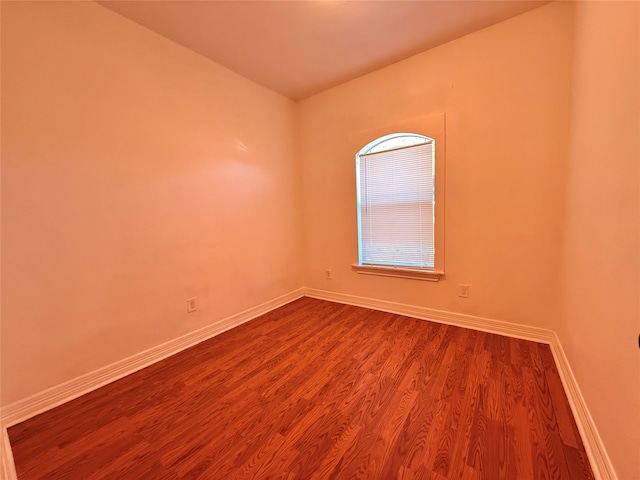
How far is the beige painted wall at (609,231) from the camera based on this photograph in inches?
35.1

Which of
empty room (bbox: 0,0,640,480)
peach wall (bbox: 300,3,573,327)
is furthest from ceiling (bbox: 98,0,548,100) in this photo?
peach wall (bbox: 300,3,573,327)

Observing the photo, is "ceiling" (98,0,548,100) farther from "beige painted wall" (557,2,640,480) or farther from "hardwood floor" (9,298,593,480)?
"hardwood floor" (9,298,593,480)

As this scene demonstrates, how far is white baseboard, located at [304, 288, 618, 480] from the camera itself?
3.57 ft

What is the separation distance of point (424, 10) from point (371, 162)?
135cm

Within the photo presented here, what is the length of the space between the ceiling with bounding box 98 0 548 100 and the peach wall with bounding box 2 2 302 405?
22 cm

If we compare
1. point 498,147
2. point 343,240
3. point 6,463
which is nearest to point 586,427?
point 498,147

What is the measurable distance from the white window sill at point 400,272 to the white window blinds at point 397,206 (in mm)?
68

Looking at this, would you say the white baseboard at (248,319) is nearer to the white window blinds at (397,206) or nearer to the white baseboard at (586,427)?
the white baseboard at (586,427)

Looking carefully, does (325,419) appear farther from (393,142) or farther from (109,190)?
(393,142)

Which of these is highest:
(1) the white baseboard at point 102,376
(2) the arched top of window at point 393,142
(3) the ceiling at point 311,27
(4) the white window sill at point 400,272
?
(3) the ceiling at point 311,27

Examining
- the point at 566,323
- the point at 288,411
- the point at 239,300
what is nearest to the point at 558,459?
the point at 566,323

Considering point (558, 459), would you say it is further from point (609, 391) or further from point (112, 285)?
point (112, 285)

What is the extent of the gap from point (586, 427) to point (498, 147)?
1987 millimetres

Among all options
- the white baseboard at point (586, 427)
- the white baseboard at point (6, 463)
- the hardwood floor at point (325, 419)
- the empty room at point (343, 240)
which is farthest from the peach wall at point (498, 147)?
the white baseboard at point (6, 463)
